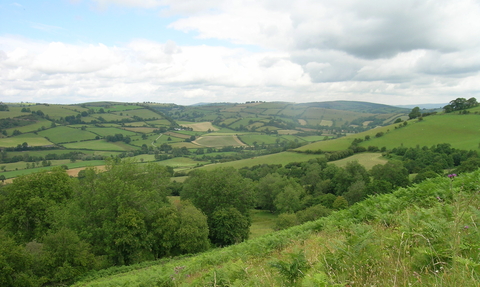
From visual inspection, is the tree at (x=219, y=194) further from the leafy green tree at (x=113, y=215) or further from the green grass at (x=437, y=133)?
the green grass at (x=437, y=133)

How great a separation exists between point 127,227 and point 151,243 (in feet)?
9.54

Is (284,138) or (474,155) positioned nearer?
(474,155)

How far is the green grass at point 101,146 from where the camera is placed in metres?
113

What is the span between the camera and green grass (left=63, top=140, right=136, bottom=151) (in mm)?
113062

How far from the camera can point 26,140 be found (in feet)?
374

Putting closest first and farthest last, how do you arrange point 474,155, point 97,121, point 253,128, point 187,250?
1. point 187,250
2. point 474,155
3. point 97,121
4. point 253,128

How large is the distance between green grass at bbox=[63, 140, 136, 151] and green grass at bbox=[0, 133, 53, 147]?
9.30m

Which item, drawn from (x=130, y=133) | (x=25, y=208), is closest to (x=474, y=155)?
(x=25, y=208)

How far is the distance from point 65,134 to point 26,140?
15440 millimetres

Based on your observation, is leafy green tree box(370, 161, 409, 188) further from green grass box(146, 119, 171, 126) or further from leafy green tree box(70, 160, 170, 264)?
green grass box(146, 119, 171, 126)

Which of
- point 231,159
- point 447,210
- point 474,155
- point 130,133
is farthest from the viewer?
point 130,133

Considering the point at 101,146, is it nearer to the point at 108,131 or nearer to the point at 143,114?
the point at 108,131

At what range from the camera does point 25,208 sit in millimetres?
26672

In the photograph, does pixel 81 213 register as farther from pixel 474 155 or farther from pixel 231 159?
pixel 231 159
